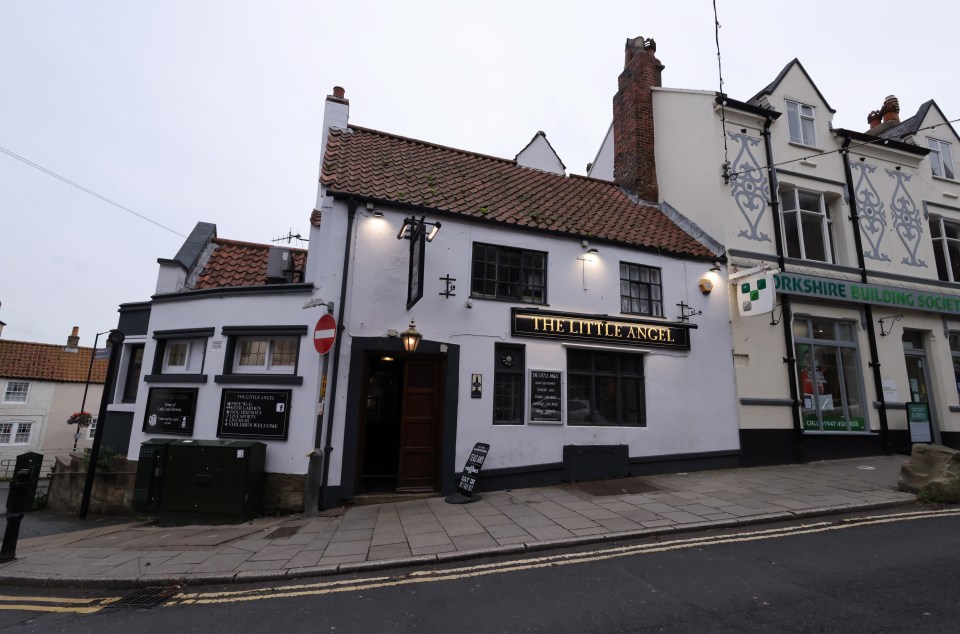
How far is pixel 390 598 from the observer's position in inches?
183

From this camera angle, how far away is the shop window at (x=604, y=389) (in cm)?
1045

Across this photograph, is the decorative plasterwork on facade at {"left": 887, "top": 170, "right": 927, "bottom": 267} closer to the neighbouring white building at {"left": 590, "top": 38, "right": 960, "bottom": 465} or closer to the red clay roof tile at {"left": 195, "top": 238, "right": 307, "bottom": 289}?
the neighbouring white building at {"left": 590, "top": 38, "right": 960, "bottom": 465}

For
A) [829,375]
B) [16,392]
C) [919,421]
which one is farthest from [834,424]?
[16,392]

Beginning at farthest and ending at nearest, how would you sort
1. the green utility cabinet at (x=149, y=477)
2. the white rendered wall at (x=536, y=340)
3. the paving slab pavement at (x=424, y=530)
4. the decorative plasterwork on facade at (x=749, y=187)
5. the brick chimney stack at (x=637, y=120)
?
1. the brick chimney stack at (x=637, y=120)
2. the decorative plasterwork on facade at (x=749, y=187)
3. the white rendered wall at (x=536, y=340)
4. the green utility cabinet at (x=149, y=477)
5. the paving slab pavement at (x=424, y=530)

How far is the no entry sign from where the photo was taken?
27.1 feet

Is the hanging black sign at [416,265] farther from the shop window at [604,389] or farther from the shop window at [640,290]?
the shop window at [640,290]

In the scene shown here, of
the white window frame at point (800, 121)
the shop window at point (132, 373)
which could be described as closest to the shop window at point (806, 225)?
the white window frame at point (800, 121)

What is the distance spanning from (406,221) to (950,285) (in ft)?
61.1

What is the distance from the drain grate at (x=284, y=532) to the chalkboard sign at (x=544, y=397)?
511cm

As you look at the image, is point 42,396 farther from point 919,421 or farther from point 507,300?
point 919,421

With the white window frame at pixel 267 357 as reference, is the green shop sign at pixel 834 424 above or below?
below

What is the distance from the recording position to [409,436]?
9.23 metres

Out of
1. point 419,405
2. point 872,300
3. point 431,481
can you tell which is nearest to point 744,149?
point 872,300

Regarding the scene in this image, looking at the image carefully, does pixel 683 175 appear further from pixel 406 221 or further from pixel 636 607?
pixel 636 607
